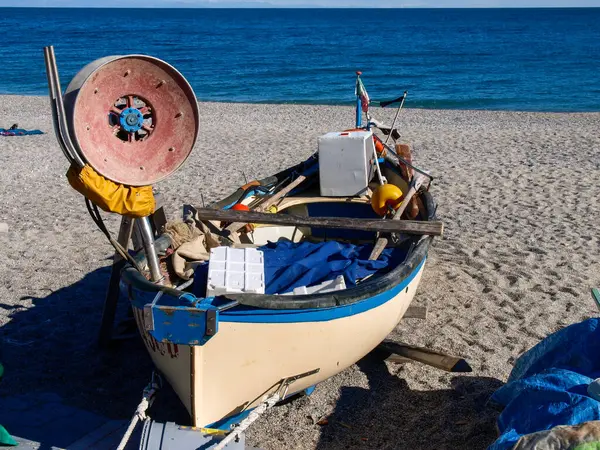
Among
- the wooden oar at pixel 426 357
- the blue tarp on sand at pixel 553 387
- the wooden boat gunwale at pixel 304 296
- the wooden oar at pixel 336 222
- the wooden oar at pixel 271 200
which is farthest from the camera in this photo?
the wooden oar at pixel 271 200

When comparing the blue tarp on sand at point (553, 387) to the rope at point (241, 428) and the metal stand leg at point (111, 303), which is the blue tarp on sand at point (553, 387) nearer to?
the rope at point (241, 428)

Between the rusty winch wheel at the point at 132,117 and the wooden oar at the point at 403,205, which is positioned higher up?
the rusty winch wheel at the point at 132,117

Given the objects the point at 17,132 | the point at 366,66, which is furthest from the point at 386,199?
the point at 366,66

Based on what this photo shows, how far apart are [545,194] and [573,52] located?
38366mm

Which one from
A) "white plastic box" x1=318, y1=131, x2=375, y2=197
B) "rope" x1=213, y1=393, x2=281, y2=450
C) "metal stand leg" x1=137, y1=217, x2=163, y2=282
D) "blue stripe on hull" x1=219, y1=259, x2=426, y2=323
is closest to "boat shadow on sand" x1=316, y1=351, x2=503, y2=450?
"rope" x1=213, y1=393, x2=281, y2=450

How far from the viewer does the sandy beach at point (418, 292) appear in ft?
16.2

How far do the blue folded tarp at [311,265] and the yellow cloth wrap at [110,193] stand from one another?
2.49 ft

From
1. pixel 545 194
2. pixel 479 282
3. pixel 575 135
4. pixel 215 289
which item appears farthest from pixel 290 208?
pixel 575 135

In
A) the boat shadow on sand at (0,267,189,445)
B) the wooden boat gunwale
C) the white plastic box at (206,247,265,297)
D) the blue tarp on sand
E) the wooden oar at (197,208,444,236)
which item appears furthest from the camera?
the wooden oar at (197,208,444,236)

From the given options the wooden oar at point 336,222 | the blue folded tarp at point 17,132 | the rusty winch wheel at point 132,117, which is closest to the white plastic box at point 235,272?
the rusty winch wheel at point 132,117

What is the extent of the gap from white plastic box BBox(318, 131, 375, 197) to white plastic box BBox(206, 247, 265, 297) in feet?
8.00

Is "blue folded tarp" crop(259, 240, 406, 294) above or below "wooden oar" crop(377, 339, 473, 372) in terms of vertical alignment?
above

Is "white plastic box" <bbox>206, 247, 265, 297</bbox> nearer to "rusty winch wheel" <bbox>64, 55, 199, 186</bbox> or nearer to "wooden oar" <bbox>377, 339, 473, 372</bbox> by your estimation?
"rusty winch wheel" <bbox>64, 55, 199, 186</bbox>

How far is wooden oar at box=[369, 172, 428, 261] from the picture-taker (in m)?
5.72
